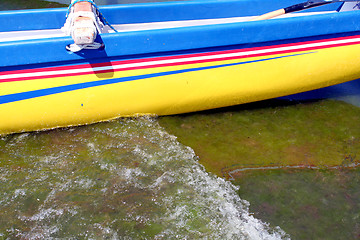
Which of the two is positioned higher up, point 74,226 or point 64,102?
point 64,102

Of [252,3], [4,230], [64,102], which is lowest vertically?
[4,230]

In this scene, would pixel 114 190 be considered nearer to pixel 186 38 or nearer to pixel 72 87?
pixel 72 87

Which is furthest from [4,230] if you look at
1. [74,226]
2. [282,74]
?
[282,74]

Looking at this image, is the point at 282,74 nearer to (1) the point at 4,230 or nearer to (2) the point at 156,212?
(2) the point at 156,212

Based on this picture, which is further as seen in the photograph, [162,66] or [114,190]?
[162,66]

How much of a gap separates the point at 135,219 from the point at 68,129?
115cm

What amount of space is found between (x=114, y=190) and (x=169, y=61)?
3.53ft

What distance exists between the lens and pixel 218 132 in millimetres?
3053

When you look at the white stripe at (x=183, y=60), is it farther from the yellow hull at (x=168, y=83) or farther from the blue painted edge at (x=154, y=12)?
the blue painted edge at (x=154, y=12)

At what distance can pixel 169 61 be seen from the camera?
9.10ft

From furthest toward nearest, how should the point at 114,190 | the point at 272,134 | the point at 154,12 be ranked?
the point at 154,12 < the point at 272,134 < the point at 114,190

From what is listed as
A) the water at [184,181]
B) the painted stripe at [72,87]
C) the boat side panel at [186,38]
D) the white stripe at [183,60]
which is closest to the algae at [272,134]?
the water at [184,181]

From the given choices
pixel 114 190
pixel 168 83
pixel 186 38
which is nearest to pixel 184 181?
pixel 114 190

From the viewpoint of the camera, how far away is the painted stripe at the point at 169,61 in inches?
101
